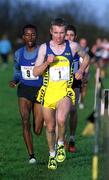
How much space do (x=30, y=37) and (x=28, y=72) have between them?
53cm

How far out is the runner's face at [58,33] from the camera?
10594mm

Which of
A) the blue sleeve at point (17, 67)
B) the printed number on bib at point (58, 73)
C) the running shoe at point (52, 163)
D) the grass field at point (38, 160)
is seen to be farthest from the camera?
the blue sleeve at point (17, 67)

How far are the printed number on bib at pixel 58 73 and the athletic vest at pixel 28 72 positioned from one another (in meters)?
0.92

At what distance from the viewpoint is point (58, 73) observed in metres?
10.7

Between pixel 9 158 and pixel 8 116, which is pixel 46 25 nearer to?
pixel 8 116

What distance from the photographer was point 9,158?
39.7 feet

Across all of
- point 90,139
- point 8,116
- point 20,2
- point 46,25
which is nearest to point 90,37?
point 46,25

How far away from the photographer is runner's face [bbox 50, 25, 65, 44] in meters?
10.6

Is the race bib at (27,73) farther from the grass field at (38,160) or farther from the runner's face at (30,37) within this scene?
the grass field at (38,160)

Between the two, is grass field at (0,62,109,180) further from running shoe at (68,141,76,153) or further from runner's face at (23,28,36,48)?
runner's face at (23,28,36,48)

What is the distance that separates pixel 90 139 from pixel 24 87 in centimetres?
354

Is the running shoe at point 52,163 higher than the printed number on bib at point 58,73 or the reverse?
the reverse

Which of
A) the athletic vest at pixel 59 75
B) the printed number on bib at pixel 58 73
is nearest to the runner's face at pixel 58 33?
the athletic vest at pixel 59 75

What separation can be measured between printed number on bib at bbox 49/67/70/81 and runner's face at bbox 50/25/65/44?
368 millimetres
